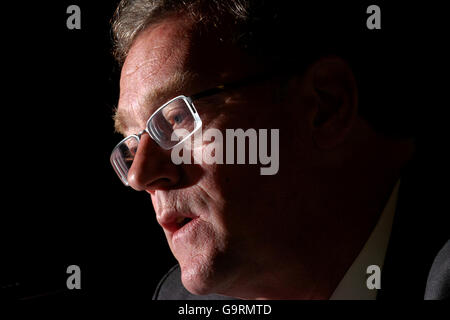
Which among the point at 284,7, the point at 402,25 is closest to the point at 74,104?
the point at 284,7

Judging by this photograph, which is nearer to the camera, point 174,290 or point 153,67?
point 153,67

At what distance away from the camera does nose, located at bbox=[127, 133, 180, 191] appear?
1075mm

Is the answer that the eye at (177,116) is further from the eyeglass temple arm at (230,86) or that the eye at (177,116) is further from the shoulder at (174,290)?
the shoulder at (174,290)

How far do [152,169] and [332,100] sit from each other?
0.51 metres

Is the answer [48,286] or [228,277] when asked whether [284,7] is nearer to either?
[228,277]

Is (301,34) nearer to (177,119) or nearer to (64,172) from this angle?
(177,119)

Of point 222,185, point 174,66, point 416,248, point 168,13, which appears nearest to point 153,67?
point 174,66

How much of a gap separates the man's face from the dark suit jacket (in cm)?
24

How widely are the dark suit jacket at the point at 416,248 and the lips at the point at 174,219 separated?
51 cm

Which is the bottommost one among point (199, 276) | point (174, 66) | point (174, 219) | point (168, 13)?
point (199, 276)

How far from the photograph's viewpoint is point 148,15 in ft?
4.04

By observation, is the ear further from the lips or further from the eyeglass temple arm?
the lips

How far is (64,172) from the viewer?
5.96 ft

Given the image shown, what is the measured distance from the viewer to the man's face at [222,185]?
1.05 metres
